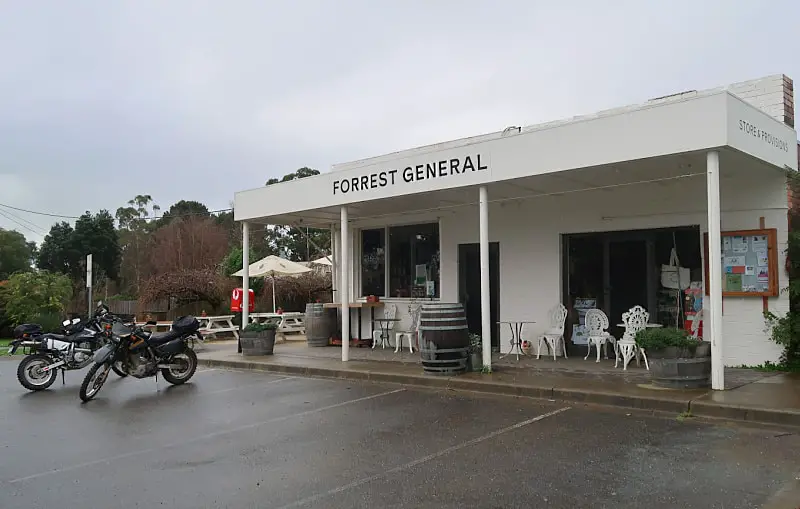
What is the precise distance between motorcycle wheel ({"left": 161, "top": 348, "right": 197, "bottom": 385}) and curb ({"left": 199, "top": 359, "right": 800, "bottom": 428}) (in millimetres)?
1780

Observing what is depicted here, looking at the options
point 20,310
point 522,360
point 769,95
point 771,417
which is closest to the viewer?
point 771,417

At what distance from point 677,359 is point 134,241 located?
48.2 meters

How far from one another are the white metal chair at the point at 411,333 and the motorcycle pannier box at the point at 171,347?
4.61m

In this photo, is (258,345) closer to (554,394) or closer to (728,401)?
(554,394)

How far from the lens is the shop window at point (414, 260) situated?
1443cm

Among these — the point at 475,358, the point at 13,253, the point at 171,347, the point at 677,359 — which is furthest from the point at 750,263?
the point at 13,253

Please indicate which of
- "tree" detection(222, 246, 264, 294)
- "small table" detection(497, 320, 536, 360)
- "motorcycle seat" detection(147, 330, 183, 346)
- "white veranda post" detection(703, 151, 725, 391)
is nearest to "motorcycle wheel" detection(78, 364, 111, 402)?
"motorcycle seat" detection(147, 330, 183, 346)

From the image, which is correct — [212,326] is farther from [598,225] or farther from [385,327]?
[598,225]

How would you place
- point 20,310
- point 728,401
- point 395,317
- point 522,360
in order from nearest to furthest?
point 728,401, point 522,360, point 395,317, point 20,310

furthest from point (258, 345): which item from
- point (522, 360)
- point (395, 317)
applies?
point (522, 360)

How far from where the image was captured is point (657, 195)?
10984mm

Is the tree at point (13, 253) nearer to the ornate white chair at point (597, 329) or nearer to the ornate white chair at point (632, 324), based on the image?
the ornate white chair at point (597, 329)

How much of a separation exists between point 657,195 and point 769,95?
2302 mm

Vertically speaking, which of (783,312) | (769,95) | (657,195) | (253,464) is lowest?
(253,464)
